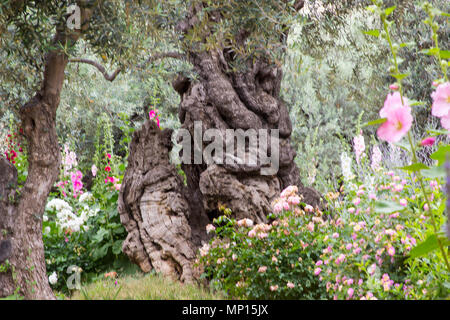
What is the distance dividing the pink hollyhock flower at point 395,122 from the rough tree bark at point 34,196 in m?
3.22

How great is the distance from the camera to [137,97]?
1184 centimetres

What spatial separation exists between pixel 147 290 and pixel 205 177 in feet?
4.53

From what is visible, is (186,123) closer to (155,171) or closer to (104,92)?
(155,171)

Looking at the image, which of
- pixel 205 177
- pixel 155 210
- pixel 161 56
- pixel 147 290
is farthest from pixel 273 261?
pixel 161 56

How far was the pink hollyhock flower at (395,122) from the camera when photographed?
1.67 m

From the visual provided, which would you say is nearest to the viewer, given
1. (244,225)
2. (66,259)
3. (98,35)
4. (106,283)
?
(98,35)

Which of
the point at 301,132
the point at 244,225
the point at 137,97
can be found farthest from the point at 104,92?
the point at 244,225

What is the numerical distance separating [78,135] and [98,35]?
7.52 m

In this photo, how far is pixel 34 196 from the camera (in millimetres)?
4289

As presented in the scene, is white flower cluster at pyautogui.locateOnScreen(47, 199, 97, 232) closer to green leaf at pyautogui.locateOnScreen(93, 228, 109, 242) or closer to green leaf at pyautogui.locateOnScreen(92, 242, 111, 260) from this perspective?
green leaf at pyautogui.locateOnScreen(93, 228, 109, 242)

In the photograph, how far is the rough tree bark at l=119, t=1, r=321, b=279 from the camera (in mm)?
5367

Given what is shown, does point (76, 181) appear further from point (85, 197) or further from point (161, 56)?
point (161, 56)

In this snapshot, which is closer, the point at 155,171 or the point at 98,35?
the point at 98,35

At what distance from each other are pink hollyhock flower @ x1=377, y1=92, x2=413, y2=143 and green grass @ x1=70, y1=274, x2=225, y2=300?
9.59 feet
